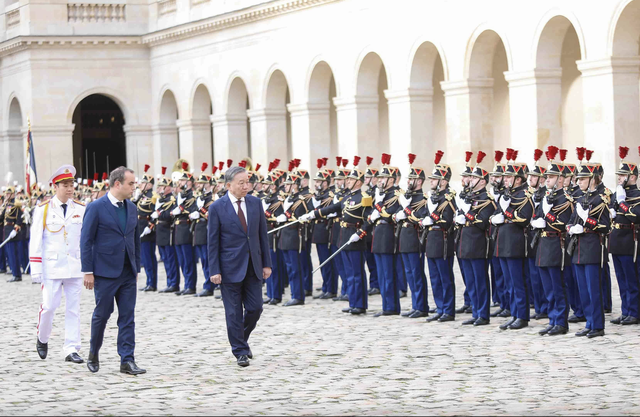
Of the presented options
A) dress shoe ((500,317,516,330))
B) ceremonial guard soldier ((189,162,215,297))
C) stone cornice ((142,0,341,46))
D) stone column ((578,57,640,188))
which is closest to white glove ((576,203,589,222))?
dress shoe ((500,317,516,330))

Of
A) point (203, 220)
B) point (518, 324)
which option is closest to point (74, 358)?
point (518, 324)

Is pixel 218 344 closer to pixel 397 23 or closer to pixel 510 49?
pixel 510 49

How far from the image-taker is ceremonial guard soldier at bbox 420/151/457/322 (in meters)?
12.8

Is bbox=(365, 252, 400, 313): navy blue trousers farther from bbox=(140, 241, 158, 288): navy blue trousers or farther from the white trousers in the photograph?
bbox=(140, 241, 158, 288): navy blue trousers

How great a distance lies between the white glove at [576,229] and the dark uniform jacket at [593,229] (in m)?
0.04

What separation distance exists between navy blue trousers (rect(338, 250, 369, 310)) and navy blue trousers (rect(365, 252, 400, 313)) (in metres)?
0.29

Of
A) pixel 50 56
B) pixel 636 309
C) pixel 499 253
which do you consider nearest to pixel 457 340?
A: pixel 499 253

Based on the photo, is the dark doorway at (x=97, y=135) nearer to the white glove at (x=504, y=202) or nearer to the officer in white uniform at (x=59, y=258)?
the white glove at (x=504, y=202)

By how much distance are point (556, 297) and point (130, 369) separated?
4322mm

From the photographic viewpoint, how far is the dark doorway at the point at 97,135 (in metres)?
37.4

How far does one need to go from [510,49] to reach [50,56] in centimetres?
1677

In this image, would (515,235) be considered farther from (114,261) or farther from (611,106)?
(611,106)

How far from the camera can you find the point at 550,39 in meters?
20.0

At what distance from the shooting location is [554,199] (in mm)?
11570
